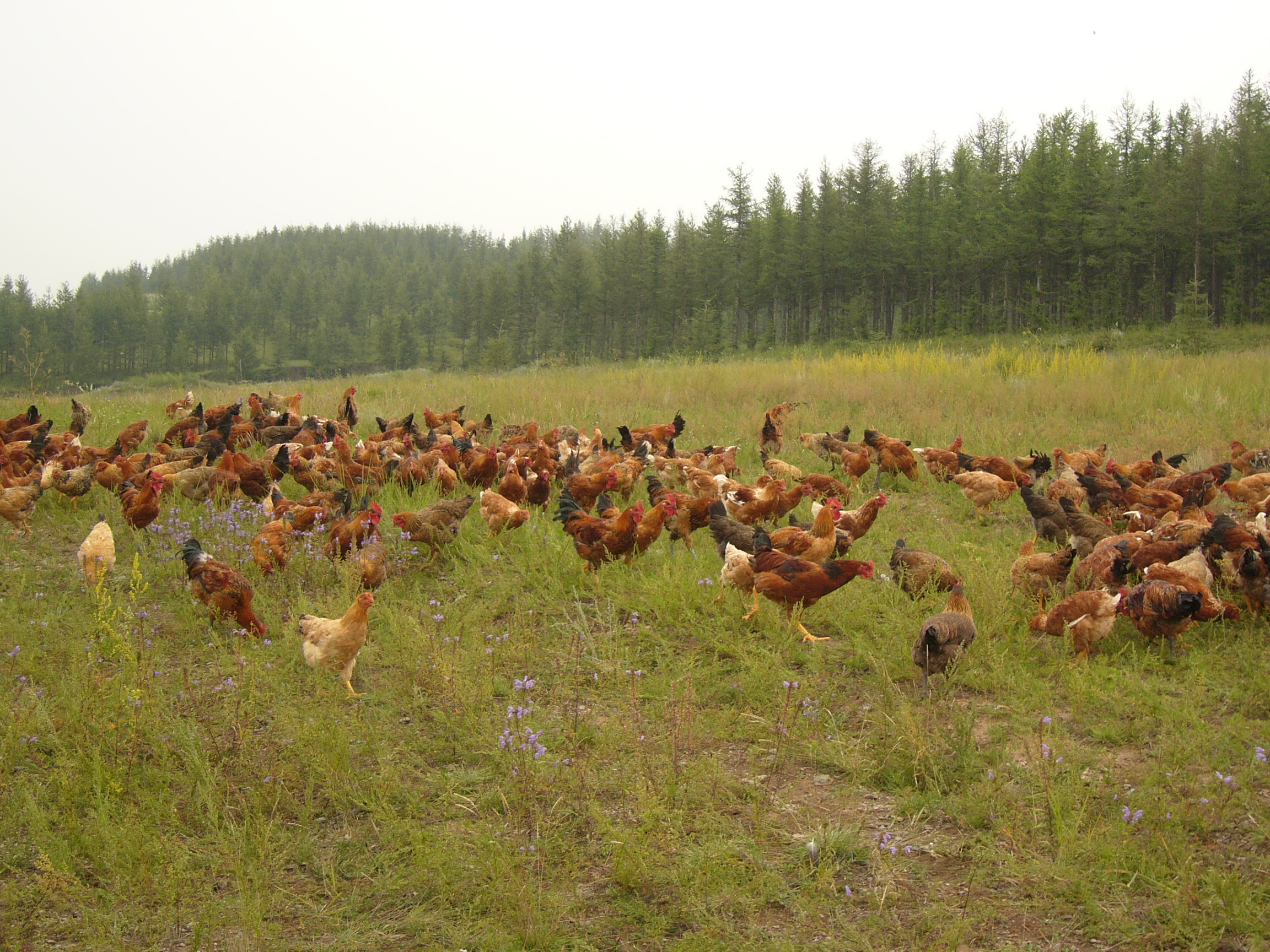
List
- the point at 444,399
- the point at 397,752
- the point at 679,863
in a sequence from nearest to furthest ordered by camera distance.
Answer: the point at 679,863
the point at 397,752
the point at 444,399

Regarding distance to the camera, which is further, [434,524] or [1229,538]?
[434,524]

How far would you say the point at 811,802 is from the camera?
3592 mm

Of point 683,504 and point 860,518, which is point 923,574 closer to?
point 860,518

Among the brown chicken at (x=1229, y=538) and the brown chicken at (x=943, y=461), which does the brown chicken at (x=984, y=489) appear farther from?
the brown chicken at (x=1229, y=538)

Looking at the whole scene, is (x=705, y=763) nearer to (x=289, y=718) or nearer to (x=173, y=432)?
(x=289, y=718)

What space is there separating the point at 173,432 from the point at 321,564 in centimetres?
567

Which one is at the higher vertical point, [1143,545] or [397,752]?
[1143,545]

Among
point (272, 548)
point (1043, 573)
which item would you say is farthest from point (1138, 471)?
point (272, 548)

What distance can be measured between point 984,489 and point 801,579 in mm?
4014

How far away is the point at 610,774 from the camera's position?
3.70m

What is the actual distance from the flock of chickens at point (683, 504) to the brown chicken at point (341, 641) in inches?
0.5

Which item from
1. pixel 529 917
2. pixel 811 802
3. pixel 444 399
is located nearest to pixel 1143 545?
pixel 811 802

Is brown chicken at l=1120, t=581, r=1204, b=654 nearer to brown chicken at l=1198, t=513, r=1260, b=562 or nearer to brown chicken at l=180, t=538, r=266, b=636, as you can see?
brown chicken at l=1198, t=513, r=1260, b=562

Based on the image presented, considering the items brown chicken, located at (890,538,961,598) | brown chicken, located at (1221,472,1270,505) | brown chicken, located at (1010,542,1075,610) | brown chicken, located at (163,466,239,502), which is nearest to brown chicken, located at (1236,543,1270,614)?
brown chicken, located at (1010,542,1075,610)
